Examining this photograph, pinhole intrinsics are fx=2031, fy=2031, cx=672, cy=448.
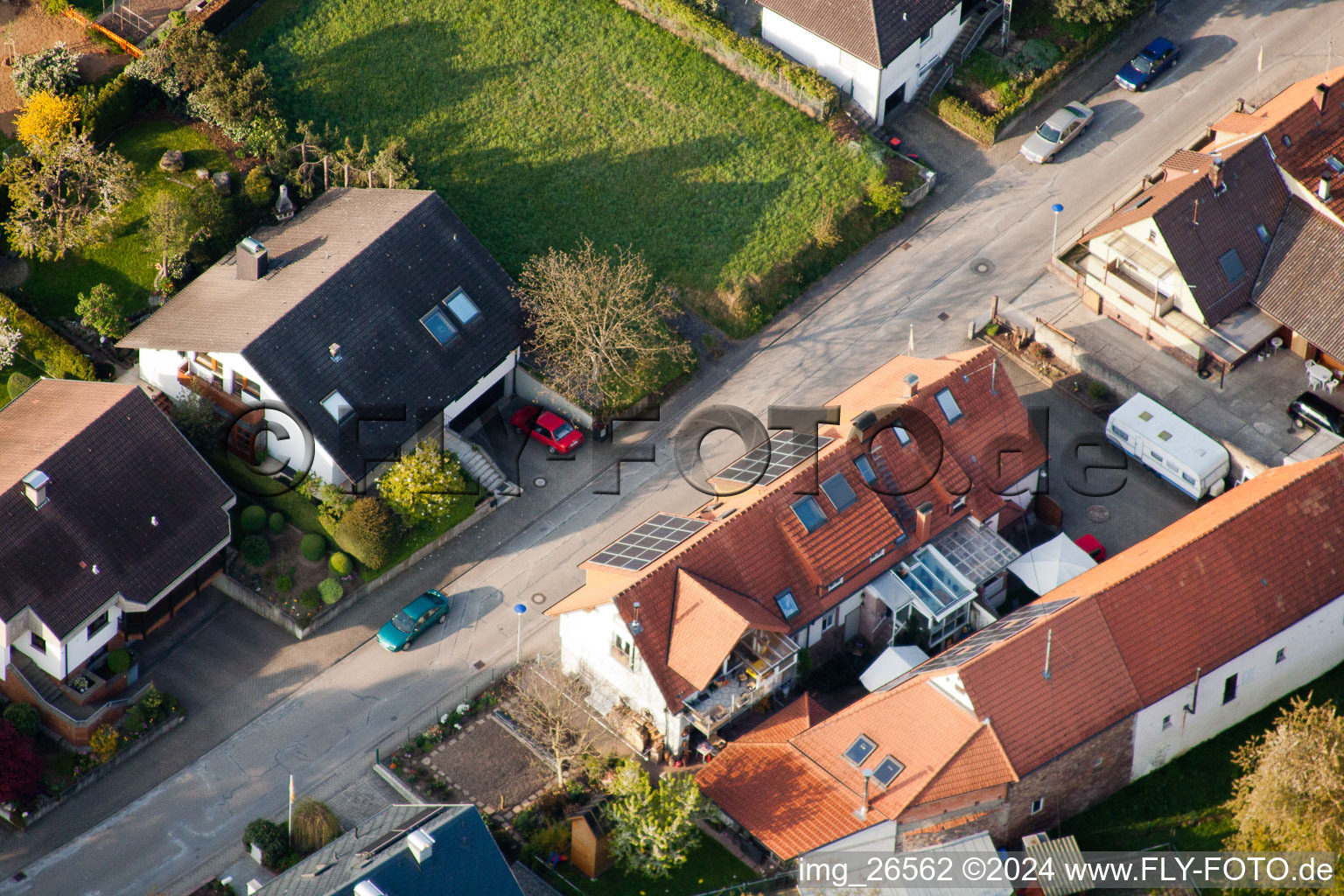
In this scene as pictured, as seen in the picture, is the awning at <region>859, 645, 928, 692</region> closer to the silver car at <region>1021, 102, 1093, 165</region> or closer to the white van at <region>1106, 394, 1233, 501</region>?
the white van at <region>1106, 394, 1233, 501</region>

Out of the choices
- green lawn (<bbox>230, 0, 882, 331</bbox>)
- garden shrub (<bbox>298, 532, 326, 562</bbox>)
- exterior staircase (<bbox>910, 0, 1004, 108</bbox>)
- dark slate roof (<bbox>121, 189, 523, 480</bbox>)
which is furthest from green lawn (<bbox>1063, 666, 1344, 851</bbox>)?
exterior staircase (<bbox>910, 0, 1004, 108</bbox>)

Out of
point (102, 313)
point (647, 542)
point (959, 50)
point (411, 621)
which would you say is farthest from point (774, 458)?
point (102, 313)

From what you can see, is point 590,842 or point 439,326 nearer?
point 590,842

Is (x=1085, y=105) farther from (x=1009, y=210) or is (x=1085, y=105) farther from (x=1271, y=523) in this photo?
(x=1271, y=523)

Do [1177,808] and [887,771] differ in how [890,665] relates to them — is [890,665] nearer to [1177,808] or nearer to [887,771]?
[887,771]

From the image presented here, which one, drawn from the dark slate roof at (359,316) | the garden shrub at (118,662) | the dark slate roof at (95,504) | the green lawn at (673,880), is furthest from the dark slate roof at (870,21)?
the garden shrub at (118,662)

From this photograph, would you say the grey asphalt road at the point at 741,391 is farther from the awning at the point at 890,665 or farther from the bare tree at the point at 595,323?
the awning at the point at 890,665
